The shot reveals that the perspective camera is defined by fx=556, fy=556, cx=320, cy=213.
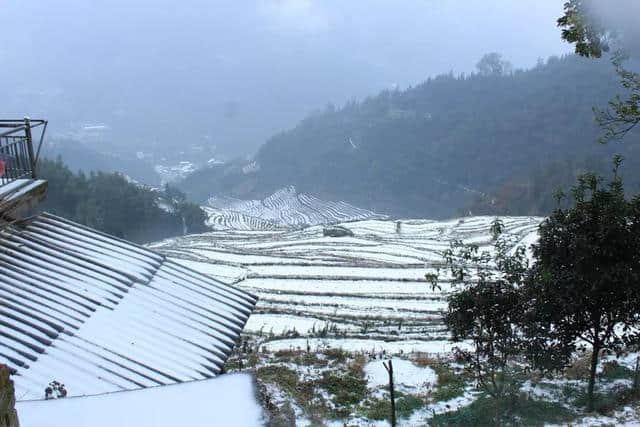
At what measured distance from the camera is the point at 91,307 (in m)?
5.85

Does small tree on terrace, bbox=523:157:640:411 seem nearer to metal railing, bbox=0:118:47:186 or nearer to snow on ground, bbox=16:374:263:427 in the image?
snow on ground, bbox=16:374:263:427

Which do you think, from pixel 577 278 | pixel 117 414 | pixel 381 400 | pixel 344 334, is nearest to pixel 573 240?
pixel 577 278

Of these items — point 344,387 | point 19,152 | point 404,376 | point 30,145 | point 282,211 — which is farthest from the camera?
point 282,211

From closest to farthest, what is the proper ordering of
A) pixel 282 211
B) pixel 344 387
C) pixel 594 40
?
pixel 594 40 < pixel 344 387 < pixel 282 211

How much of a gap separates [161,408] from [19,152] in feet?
16.2

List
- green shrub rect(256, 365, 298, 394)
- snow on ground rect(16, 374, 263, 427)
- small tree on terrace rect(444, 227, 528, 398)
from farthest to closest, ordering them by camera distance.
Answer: green shrub rect(256, 365, 298, 394) < small tree on terrace rect(444, 227, 528, 398) < snow on ground rect(16, 374, 263, 427)

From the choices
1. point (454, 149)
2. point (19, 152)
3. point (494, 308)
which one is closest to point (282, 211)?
point (454, 149)

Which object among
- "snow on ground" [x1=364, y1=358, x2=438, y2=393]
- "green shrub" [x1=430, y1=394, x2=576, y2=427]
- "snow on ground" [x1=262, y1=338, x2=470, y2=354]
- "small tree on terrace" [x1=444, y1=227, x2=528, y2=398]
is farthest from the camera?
"snow on ground" [x1=262, y1=338, x2=470, y2=354]

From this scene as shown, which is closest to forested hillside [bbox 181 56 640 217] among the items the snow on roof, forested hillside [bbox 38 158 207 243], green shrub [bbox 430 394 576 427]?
forested hillside [bbox 38 158 207 243]

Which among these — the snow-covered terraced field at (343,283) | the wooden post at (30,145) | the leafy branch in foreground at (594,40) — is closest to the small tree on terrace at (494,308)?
the leafy branch in foreground at (594,40)

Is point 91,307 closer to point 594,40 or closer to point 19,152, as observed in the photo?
point 19,152

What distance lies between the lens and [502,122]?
79.9 m

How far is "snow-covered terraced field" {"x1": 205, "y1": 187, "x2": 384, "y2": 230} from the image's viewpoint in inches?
2402

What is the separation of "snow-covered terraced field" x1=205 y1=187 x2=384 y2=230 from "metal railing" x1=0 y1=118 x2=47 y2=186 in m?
47.2
